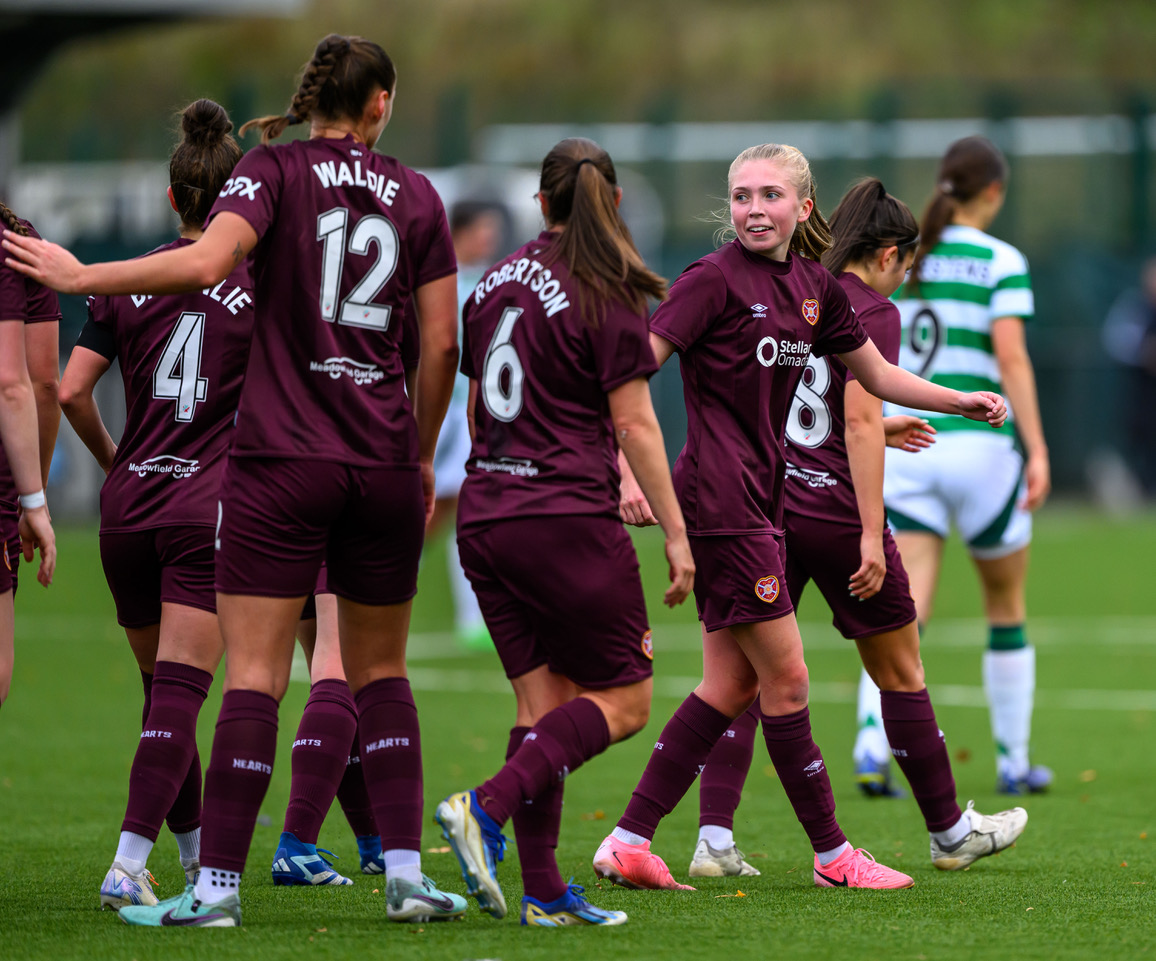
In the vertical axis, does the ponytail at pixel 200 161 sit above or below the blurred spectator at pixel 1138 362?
above

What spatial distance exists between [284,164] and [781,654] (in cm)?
191

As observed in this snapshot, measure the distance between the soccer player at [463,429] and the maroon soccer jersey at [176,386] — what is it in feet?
17.9

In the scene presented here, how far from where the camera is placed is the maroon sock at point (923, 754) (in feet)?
18.1

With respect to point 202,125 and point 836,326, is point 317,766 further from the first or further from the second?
point 836,326

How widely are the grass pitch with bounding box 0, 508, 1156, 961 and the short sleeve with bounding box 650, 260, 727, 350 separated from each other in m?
→ 1.54

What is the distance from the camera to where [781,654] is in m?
5.08

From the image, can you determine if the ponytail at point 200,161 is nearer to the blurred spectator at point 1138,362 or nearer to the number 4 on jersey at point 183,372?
the number 4 on jersey at point 183,372

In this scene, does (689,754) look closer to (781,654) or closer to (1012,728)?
(781,654)

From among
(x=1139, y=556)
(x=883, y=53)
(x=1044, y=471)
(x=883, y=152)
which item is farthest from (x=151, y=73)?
(x=1044, y=471)

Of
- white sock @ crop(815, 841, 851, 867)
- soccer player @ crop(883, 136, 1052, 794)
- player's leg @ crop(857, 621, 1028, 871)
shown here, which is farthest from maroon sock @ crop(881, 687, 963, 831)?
soccer player @ crop(883, 136, 1052, 794)

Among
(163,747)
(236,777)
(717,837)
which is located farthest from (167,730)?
(717,837)

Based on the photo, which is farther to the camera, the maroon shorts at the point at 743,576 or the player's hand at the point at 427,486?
the maroon shorts at the point at 743,576

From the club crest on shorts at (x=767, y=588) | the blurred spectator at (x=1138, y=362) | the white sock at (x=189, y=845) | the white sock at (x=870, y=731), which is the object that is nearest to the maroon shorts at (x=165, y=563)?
the white sock at (x=189, y=845)

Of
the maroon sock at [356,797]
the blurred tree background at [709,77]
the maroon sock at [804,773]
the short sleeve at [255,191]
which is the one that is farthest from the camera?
the blurred tree background at [709,77]
